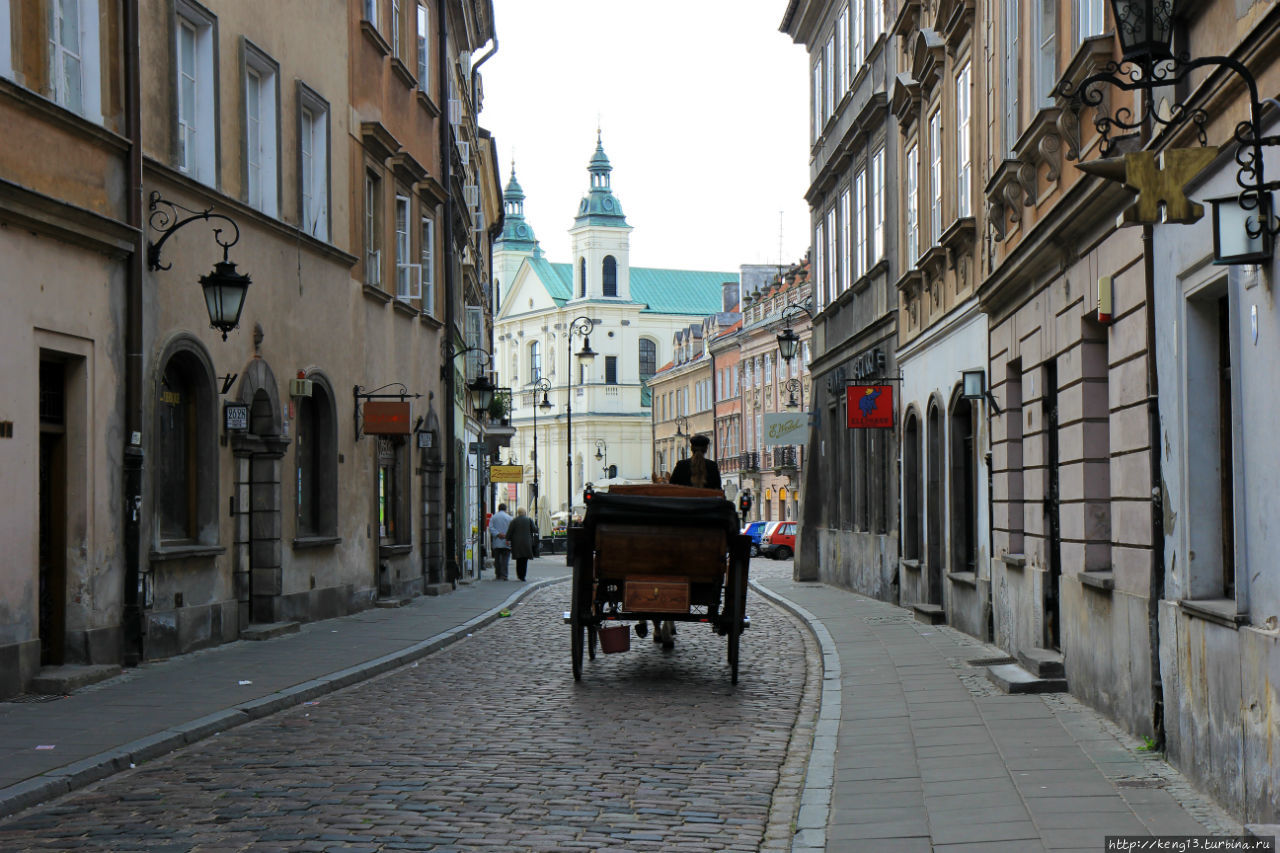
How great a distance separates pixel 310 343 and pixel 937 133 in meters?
8.92

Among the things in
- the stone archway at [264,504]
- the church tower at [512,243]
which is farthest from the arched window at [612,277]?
the stone archway at [264,504]

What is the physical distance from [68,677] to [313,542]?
25.5 ft

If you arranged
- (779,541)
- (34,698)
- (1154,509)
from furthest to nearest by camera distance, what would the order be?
1. (779,541)
2. (34,698)
3. (1154,509)

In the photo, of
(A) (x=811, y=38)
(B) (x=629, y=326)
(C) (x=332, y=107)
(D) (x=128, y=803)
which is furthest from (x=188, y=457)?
(B) (x=629, y=326)

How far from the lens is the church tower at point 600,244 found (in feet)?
408

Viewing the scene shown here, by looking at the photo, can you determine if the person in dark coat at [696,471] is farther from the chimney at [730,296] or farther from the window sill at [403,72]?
the chimney at [730,296]

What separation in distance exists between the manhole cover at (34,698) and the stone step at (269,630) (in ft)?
17.2

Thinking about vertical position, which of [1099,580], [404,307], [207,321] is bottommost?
[1099,580]

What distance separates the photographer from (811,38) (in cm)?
3475

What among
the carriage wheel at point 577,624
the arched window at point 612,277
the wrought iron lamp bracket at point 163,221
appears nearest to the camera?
the carriage wheel at point 577,624

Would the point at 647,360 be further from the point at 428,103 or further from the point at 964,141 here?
the point at 964,141

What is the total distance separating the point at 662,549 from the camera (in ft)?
45.1

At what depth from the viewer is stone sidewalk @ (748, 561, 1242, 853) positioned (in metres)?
7.37

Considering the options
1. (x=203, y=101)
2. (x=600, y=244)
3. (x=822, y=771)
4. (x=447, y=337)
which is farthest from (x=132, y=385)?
(x=600, y=244)
